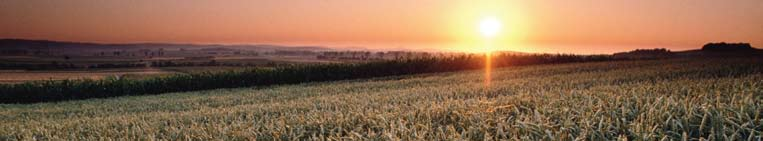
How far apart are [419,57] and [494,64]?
17.4 ft

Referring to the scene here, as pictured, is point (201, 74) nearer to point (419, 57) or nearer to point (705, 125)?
point (419, 57)

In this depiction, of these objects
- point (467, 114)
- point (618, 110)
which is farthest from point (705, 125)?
point (467, 114)

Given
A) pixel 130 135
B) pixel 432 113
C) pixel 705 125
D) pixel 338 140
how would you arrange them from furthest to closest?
1. pixel 130 135
2. pixel 432 113
3. pixel 338 140
4. pixel 705 125

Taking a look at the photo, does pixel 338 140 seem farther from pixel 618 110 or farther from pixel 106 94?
pixel 106 94

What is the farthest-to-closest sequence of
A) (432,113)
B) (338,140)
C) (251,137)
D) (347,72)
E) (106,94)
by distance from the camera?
(347,72)
(106,94)
(432,113)
(251,137)
(338,140)

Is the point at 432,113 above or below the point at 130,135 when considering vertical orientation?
above

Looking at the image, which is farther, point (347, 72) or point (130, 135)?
point (347, 72)

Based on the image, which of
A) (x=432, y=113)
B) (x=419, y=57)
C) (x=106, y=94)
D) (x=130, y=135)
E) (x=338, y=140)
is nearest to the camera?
(x=338, y=140)

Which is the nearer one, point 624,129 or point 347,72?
point 624,129

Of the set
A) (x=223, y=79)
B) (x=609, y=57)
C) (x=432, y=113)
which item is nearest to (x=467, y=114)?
(x=432, y=113)

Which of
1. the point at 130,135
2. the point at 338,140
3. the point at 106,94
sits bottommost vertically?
the point at 106,94

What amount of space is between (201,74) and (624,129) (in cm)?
2843

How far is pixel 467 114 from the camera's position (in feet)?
11.4

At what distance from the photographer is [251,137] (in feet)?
11.1
